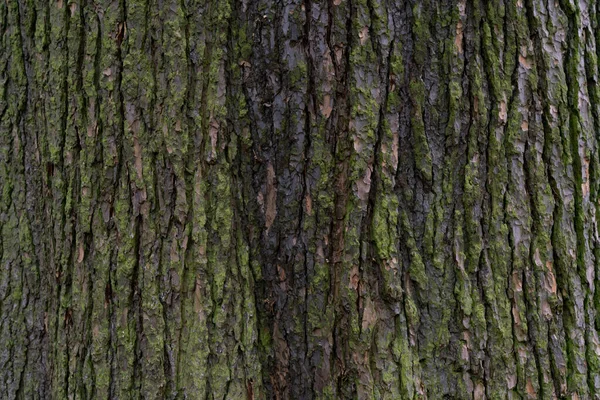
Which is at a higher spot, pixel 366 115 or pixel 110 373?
pixel 366 115

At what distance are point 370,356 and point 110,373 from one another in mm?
727

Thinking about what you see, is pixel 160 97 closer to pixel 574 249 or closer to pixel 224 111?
pixel 224 111

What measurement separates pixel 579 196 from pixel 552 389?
557 mm

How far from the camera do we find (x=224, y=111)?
154 cm

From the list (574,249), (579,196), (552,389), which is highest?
(579,196)

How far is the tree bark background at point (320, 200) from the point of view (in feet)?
4.97

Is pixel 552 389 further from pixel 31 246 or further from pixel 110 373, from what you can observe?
pixel 31 246

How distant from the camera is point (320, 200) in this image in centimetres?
153

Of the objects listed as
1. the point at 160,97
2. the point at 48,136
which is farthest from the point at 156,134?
the point at 48,136

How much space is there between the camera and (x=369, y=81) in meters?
1.51

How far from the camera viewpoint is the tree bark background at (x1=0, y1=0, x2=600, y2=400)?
4.97 feet

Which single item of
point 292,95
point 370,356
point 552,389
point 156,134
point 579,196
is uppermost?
point 292,95

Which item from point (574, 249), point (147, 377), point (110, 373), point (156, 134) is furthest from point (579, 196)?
point (110, 373)

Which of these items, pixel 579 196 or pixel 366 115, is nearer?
pixel 366 115
